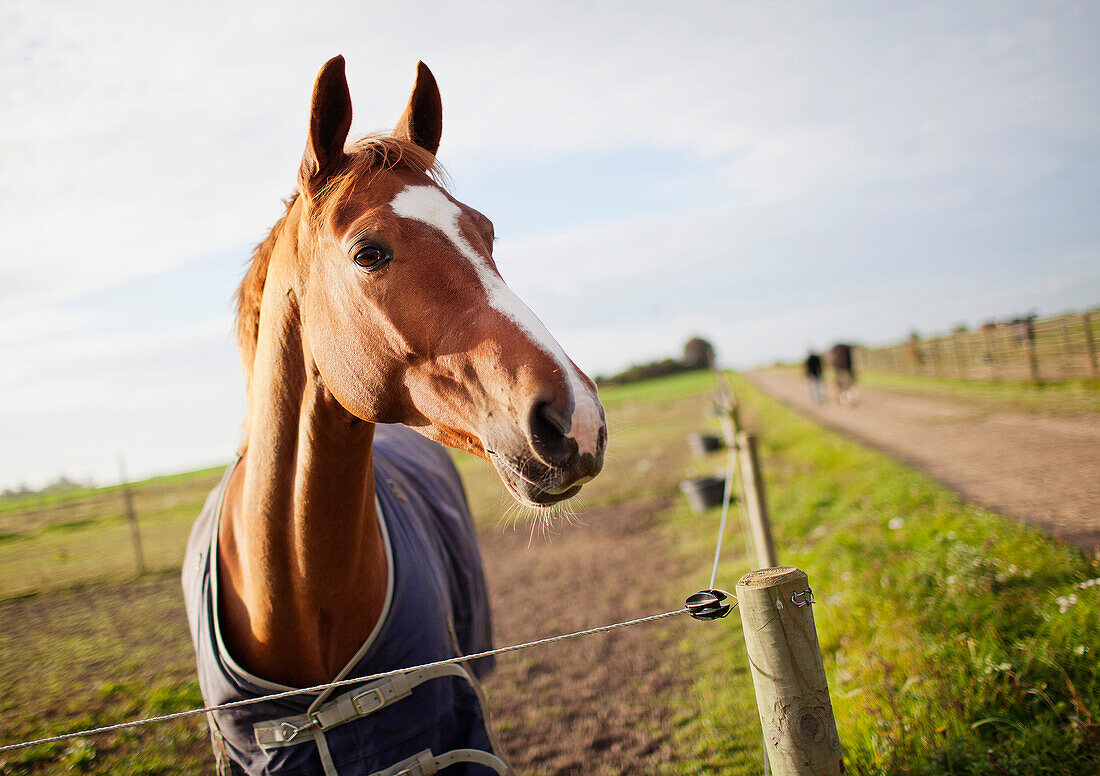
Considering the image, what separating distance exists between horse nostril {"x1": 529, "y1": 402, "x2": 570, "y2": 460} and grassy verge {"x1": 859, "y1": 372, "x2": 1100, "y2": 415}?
11246 mm

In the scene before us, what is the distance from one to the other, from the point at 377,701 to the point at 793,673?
125 centimetres

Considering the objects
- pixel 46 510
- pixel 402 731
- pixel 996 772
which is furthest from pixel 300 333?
pixel 46 510

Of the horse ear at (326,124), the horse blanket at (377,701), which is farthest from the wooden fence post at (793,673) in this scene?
the horse ear at (326,124)

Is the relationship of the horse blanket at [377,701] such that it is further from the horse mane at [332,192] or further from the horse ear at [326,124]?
the horse ear at [326,124]

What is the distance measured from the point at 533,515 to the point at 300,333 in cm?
91

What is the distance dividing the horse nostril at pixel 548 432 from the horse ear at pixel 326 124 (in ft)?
3.48

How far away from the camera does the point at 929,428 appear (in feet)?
36.7

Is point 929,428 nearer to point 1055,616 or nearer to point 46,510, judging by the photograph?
point 1055,616

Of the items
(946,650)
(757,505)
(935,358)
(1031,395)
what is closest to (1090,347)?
(1031,395)

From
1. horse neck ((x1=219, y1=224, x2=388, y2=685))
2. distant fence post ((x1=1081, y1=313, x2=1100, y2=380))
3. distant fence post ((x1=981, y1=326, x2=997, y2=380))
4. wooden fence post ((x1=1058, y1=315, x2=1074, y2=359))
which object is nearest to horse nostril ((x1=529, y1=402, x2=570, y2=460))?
horse neck ((x1=219, y1=224, x2=388, y2=685))

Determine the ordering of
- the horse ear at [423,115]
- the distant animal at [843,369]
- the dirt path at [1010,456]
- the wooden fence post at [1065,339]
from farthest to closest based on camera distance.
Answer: the distant animal at [843,369] < the wooden fence post at [1065,339] < the dirt path at [1010,456] < the horse ear at [423,115]

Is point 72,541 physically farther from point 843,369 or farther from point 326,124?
point 843,369

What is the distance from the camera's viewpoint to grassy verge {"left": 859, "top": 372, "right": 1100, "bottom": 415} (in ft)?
32.8

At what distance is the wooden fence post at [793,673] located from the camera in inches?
55.6
